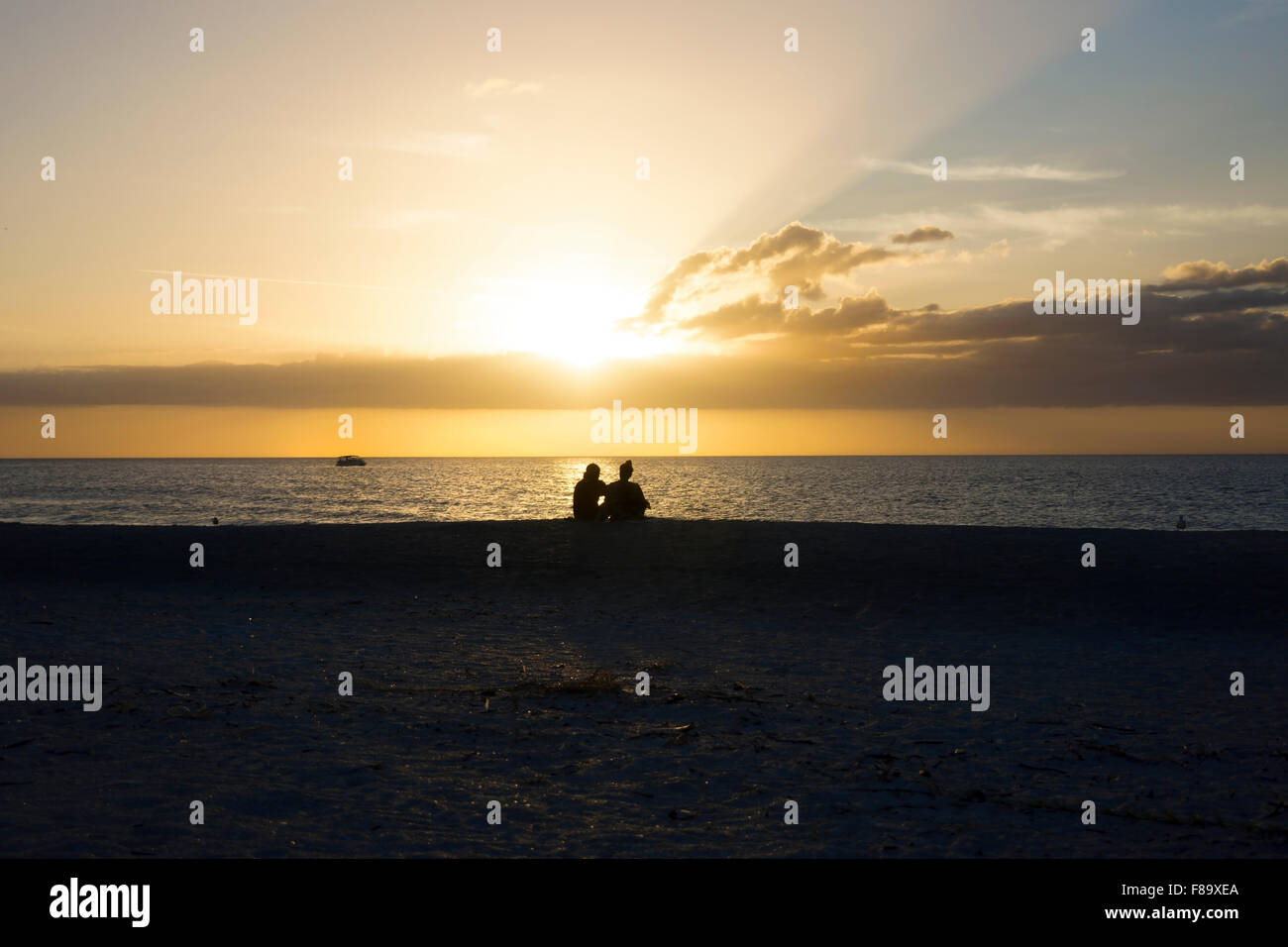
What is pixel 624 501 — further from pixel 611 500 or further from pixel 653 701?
pixel 653 701

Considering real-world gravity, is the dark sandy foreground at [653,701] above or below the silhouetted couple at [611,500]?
below

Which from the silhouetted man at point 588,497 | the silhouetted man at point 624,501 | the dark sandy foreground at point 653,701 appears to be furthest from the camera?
the silhouetted man at point 588,497

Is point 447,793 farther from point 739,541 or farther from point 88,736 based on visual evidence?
point 739,541

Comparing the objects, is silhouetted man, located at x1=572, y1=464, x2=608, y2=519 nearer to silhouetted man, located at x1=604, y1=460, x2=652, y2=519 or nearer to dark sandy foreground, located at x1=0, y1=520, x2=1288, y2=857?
silhouetted man, located at x1=604, y1=460, x2=652, y2=519

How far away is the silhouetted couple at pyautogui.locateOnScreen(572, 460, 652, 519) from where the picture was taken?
25.0 m

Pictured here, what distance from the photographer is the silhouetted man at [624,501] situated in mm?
24938

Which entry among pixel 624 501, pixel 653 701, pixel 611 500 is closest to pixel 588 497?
pixel 611 500

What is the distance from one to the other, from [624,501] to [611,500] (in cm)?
35

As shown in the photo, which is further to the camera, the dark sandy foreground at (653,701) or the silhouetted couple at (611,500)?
the silhouetted couple at (611,500)

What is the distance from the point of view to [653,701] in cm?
1068

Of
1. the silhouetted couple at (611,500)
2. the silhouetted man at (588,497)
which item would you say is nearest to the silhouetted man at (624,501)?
the silhouetted couple at (611,500)

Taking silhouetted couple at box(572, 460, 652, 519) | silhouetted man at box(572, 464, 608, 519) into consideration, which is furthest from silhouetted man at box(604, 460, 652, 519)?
silhouetted man at box(572, 464, 608, 519)

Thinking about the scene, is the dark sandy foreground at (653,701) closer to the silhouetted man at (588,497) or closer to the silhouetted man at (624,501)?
the silhouetted man at (624,501)
